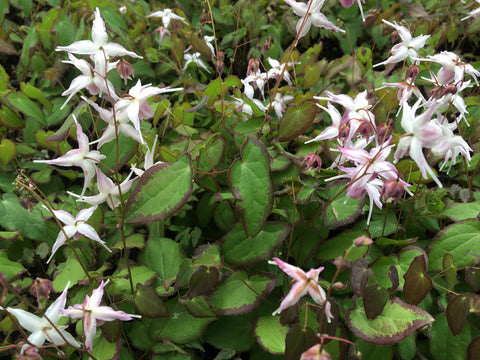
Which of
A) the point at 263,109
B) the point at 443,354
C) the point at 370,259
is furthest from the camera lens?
the point at 263,109

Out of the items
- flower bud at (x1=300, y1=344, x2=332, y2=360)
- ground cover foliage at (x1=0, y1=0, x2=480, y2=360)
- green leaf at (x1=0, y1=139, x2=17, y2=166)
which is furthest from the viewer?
green leaf at (x1=0, y1=139, x2=17, y2=166)

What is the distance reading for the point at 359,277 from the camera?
972mm

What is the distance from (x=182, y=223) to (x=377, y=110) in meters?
0.77

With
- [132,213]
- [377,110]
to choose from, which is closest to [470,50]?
[377,110]

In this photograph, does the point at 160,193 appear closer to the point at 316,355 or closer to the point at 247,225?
the point at 247,225

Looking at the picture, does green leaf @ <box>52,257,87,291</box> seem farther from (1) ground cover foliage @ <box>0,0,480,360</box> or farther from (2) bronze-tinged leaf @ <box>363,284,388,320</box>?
(2) bronze-tinged leaf @ <box>363,284,388,320</box>

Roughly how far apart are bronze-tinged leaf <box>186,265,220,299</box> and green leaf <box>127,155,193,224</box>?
0.17 metres

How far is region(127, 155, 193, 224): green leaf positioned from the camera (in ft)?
3.05

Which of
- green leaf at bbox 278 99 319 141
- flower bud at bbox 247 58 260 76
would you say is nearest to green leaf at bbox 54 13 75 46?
flower bud at bbox 247 58 260 76

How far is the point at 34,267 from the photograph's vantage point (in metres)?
1.36

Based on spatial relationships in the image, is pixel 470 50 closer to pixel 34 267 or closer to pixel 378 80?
pixel 378 80

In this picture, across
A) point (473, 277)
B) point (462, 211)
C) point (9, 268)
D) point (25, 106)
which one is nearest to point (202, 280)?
point (9, 268)

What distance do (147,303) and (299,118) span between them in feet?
2.21

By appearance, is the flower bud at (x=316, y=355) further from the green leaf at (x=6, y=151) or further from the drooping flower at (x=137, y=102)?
the green leaf at (x=6, y=151)
